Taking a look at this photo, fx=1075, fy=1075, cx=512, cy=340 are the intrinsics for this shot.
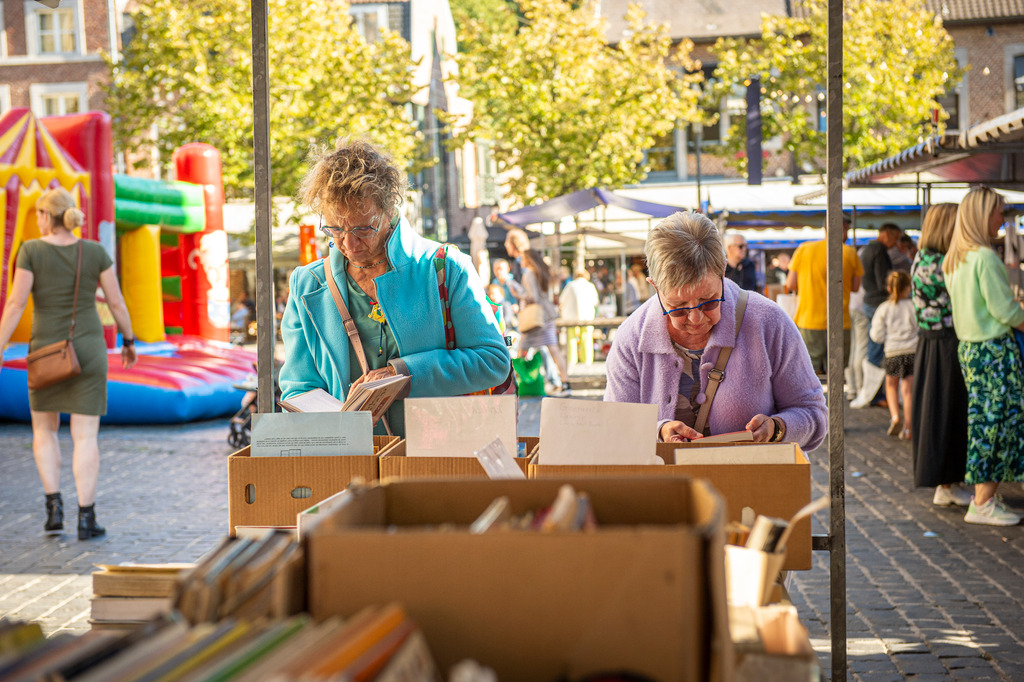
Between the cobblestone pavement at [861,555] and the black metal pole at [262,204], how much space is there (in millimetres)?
2225

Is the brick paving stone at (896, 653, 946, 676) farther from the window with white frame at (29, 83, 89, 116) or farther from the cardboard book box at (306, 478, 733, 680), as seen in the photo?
the window with white frame at (29, 83, 89, 116)

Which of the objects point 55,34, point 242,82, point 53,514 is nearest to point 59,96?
point 55,34

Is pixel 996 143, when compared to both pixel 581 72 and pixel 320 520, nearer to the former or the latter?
pixel 320 520

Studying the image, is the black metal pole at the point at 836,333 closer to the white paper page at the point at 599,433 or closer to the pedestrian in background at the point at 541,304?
the white paper page at the point at 599,433

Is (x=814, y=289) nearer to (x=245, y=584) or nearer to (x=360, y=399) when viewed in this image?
(x=360, y=399)

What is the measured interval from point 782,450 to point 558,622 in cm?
108

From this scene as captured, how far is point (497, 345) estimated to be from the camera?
138 inches

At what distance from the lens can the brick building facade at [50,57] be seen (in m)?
31.4

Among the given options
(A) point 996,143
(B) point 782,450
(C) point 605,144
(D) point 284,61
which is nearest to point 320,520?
(B) point 782,450

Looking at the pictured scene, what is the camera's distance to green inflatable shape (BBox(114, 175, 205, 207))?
1403 cm

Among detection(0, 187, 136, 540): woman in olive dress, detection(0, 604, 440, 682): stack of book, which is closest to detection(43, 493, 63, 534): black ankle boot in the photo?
detection(0, 187, 136, 540): woman in olive dress

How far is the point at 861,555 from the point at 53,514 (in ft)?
15.6

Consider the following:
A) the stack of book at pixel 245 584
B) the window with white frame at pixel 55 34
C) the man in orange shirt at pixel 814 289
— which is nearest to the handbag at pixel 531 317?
the man in orange shirt at pixel 814 289

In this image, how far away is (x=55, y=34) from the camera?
104 feet
